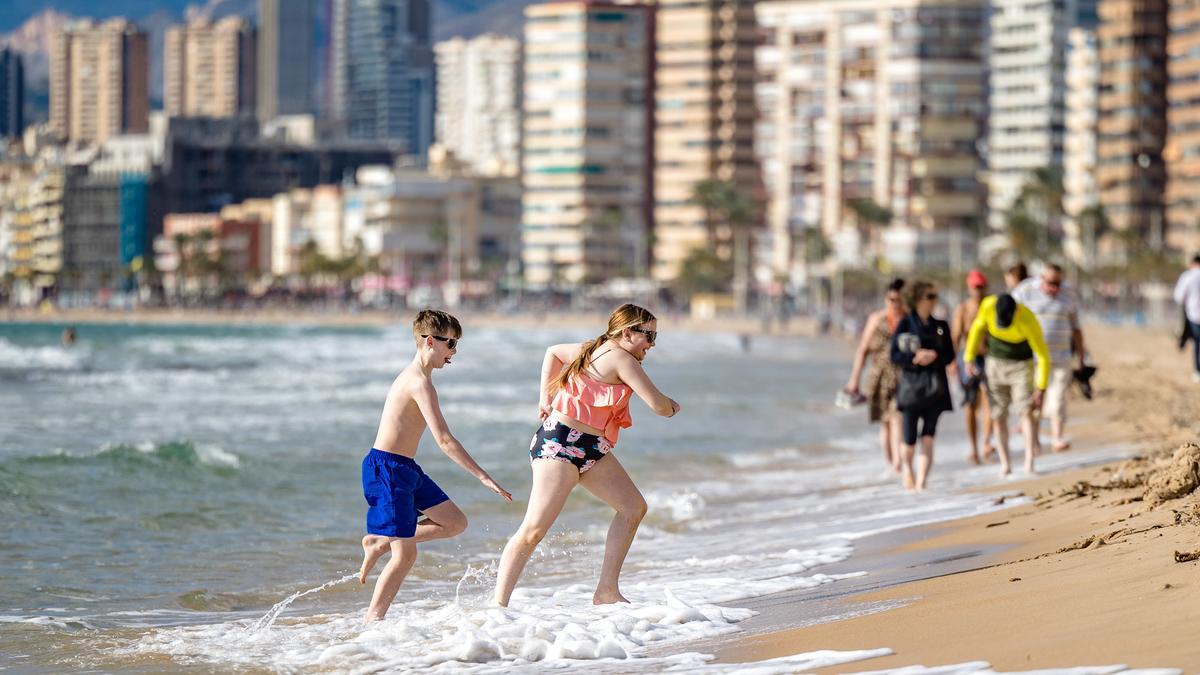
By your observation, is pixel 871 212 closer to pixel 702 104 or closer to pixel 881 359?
pixel 702 104

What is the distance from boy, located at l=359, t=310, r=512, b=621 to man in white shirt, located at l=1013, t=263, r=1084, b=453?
23.0ft

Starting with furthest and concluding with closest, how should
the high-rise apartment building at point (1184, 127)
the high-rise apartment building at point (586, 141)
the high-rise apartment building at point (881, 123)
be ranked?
the high-rise apartment building at point (586, 141) → the high-rise apartment building at point (881, 123) → the high-rise apartment building at point (1184, 127)

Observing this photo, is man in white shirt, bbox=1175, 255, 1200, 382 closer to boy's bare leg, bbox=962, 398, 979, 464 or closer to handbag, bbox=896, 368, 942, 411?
boy's bare leg, bbox=962, 398, 979, 464

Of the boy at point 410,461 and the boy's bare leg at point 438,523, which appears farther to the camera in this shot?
the boy's bare leg at point 438,523

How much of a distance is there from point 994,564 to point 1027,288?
605cm

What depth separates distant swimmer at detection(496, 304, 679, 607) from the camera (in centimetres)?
769

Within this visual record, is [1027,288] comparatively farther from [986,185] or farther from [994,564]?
[986,185]

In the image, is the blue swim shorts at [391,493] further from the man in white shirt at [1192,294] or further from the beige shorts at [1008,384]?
the man in white shirt at [1192,294]

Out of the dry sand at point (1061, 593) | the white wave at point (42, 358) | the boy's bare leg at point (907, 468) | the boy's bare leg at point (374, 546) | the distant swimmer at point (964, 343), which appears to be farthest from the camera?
the white wave at point (42, 358)

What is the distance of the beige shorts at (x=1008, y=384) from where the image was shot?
516 inches

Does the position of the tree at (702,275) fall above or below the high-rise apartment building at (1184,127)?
below

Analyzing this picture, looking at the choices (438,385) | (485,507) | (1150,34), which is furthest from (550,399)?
(1150,34)

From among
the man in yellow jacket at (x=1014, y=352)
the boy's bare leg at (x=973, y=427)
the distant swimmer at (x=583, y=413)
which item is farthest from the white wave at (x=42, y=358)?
the distant swimmer at (x=583, y=413)

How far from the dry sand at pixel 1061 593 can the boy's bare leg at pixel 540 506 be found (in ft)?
3.20
